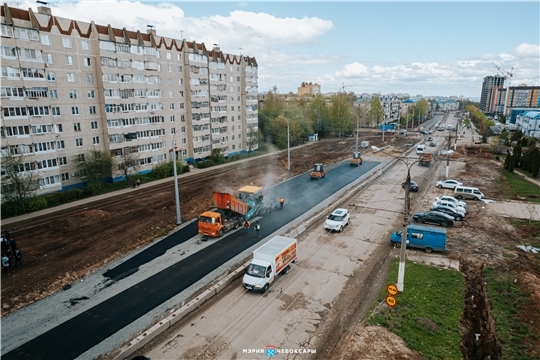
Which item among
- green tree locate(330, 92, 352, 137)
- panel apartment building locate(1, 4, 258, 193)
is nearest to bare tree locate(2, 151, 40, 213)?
panel apartment building locate(1, 4, 258, 193)

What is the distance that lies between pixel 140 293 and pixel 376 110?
115 m

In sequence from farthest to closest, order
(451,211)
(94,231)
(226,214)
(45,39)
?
(45,39) < (451,211) < (226,214) < (94,231)

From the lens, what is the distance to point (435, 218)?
2902 cm

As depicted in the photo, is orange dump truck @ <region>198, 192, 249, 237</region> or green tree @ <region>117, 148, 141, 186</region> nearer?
orange dump truck @ <region>198, 192, 249, 237</region>

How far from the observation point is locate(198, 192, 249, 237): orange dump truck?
86.0 feet

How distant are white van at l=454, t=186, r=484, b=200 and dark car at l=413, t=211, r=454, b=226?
1017 cm

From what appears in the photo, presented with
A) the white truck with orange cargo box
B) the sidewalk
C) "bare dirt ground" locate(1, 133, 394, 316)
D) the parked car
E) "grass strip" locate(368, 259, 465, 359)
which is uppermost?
the white truck with orange cargo box

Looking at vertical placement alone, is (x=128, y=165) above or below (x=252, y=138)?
below

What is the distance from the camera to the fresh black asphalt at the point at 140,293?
14.4m

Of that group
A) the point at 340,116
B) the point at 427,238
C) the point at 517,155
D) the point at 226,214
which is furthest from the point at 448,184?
the point at 340,116

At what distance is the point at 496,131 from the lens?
110938mm

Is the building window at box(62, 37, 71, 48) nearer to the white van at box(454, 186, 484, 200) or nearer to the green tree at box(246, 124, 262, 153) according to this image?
the green tree at box(246, 124, 262, 153)

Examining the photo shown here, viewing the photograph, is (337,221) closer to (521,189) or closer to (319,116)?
(521,189)

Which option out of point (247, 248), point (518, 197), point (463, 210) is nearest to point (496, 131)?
point (518, 197)
